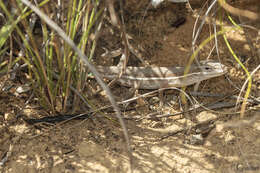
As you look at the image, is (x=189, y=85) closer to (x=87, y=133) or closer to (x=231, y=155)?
(x=231, y=155)

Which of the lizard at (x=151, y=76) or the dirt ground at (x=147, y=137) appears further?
the lizard at (x=151, y=76)

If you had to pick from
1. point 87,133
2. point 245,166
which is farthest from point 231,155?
point 87,133

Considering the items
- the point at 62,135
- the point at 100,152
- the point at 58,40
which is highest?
the point at 58,40

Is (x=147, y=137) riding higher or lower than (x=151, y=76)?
lower

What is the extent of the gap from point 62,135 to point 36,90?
2.04 ft

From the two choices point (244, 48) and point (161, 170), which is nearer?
point (161, 170)

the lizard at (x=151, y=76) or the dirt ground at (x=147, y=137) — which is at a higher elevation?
the lizard at (x=151, y=76)

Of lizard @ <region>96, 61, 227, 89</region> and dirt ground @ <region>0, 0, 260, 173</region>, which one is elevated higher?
lizard @ <region>96, 61, 227, 89</region>

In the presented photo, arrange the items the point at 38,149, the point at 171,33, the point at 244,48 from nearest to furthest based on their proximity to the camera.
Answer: the point at 38,149 → the point at 244,48 → the point at 171,33

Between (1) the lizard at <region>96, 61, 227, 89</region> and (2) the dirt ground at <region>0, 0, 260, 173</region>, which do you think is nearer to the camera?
(2) the dirt ground at <region>0, 0, 260, 173</region>

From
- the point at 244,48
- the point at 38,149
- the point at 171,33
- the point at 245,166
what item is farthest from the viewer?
the point at 171,33

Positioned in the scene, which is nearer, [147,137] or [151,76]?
[147,137]

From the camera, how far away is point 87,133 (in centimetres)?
344

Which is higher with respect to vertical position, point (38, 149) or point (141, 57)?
point (141, 57)
